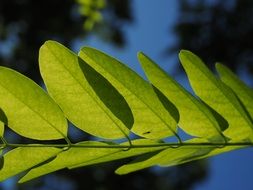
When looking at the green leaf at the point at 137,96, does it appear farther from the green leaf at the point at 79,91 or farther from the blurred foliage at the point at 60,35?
the blurred foliage at the point at 60,35

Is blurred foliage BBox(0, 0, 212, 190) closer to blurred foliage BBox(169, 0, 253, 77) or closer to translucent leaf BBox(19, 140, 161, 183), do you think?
Result: blurred foliage BBox(169, 0, 253, 77)

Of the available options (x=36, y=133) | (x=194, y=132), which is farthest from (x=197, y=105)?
(x=36, y=133)

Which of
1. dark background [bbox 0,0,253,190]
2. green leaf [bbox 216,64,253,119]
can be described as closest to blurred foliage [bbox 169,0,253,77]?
dark background [bbox 0,0,253,190]

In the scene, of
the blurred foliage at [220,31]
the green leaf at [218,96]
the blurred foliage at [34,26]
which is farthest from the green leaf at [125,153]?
the blurred foliage at [220,31]

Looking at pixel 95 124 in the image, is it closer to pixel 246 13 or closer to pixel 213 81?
pixel 213 81

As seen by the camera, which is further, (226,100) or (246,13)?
(246,13)

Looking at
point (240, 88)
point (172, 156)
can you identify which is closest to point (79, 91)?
point (172, 156)
